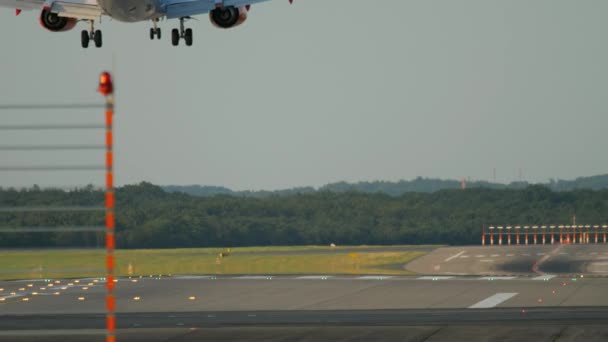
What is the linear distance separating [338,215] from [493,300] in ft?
268

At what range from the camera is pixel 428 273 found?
71500 millimetres

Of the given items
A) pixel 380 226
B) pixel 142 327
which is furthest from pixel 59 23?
pixel 380 226

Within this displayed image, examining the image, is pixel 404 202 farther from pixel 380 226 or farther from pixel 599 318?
pixel 599 318

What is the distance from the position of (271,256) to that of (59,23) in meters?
35.4

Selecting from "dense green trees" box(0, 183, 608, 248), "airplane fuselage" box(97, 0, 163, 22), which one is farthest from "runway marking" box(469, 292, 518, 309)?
"dense green trees" box(0, 183, 608, 248)

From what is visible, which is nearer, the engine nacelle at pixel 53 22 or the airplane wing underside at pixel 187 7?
the airplane wing underside at pixel 187 7

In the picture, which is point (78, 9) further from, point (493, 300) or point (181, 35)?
point (493, 300)

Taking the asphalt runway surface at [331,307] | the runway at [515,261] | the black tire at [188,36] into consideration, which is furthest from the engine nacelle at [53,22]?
the runway at [515,261]

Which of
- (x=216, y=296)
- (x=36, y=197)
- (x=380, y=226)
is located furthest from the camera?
(x=380, y=226)

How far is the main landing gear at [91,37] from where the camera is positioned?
57.4 metres

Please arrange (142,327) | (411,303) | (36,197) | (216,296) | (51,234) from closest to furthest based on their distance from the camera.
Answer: (51,234)
(36,197)
(142,327)
(411,303)
(216,296)

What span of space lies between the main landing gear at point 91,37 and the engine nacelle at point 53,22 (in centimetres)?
126

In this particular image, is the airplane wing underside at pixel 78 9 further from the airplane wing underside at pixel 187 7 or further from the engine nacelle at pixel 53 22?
the engine nacelle at pixel 53 22

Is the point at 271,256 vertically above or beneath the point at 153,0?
beneath
